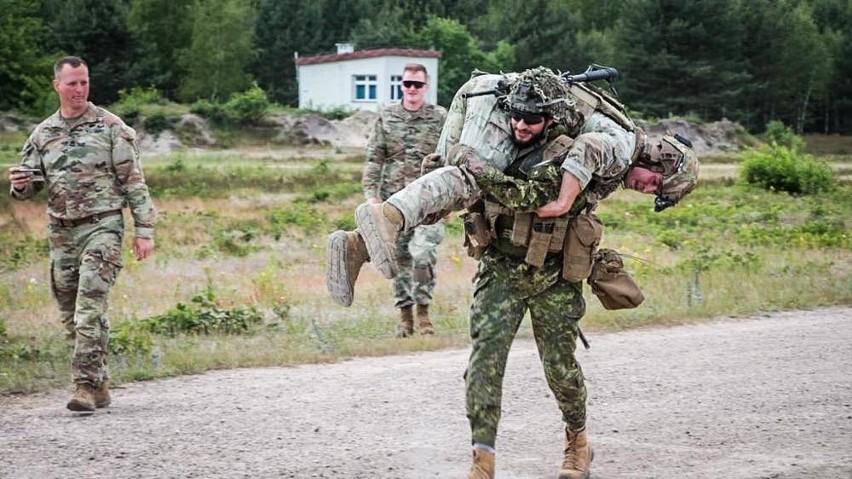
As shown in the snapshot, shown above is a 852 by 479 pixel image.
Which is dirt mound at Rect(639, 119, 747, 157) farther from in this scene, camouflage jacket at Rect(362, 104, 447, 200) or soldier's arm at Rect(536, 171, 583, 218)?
soldier's arm at Rect(536, 171, 583, 218)

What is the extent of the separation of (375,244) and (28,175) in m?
3.62

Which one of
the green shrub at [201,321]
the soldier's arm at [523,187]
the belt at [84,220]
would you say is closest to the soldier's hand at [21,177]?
the belt at [84,220]

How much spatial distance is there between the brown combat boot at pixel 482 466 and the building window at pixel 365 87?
58171 mm

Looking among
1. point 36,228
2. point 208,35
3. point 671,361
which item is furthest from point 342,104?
point 671,361

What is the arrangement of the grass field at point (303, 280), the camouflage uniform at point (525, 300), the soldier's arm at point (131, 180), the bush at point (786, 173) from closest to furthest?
1. the camouflage uniform at point (525, 300)
2. the soldier's arm at point (131, 180)
3. the grass field at point (303, 280)
4. the bush at point (786, 173)

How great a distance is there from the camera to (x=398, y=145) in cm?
1105

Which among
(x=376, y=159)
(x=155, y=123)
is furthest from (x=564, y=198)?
(x=155, y=123)

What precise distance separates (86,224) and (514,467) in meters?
3.54

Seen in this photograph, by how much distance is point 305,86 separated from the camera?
2685 inches

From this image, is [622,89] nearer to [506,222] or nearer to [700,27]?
[700,27]

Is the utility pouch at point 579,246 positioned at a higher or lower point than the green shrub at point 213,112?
higher

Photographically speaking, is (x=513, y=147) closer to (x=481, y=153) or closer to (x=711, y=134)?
(x=481, y=153)

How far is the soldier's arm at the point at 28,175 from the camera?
8.38 m

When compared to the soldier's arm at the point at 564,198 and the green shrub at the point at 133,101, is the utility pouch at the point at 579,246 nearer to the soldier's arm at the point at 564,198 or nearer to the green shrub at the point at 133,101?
the soldier's arm at the point at 564,198
